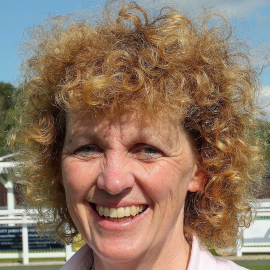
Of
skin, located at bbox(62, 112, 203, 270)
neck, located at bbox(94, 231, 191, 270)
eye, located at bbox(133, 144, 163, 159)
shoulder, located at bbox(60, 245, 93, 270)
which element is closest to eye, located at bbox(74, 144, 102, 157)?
skin, located at bbox(62, 112, 203, 270)

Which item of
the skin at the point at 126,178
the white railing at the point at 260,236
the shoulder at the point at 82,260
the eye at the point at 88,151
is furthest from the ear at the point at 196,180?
the white railing at the point at 260,236

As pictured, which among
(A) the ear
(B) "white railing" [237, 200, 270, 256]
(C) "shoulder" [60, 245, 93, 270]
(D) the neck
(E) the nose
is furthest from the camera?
(B) "white railing" [237, 200, 270, 256]

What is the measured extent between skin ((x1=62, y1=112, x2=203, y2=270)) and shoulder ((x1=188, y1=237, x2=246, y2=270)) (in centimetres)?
20

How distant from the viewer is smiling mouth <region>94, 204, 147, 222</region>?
1.97 meters

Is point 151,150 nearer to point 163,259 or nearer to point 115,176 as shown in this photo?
point 115,176

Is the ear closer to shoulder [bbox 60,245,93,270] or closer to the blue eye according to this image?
the blue eye

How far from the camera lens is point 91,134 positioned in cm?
199

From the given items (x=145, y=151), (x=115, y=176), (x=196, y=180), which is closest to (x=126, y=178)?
(x=115, y=176)

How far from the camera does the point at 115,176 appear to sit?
1.88 meters

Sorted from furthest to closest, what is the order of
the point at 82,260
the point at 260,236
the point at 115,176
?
the point at 260,236, the point at 82,260, the point at 115,176

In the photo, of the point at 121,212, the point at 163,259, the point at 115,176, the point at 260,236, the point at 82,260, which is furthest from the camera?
the point at 260,236

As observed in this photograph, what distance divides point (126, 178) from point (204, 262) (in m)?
0.63

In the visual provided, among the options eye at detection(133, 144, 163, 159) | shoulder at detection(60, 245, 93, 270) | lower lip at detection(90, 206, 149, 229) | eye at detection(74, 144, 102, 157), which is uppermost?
eye at detection(74, 144, 102, 157)

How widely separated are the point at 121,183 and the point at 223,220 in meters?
0.79
